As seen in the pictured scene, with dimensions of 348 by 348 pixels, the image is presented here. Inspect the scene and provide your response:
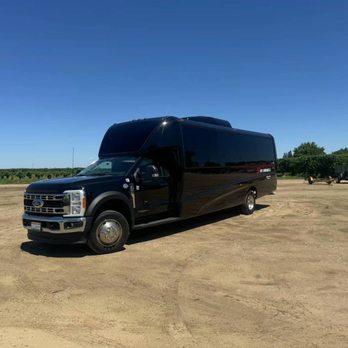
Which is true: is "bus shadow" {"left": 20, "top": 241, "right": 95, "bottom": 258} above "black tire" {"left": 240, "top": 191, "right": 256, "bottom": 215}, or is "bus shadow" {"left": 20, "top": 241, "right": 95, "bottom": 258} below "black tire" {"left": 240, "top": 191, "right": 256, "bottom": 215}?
below

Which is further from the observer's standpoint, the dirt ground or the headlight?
the headlight

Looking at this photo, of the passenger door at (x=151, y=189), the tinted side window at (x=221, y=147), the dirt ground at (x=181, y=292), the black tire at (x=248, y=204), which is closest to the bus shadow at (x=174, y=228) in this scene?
the dirt ground at (x=181, y=292)

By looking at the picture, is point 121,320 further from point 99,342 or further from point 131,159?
point 131,159

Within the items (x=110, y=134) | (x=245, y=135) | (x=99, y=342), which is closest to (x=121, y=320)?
(x=99, y=342)

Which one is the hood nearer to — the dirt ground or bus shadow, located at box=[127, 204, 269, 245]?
the dirt ground

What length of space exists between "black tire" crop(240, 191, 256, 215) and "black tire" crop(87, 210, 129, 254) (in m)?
6.31

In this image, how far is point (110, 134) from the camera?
10.2 meters

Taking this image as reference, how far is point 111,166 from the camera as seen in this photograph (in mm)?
8984

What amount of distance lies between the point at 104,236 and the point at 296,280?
12.4 feet

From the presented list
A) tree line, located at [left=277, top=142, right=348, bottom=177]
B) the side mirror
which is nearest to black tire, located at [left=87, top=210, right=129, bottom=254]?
the side mirror

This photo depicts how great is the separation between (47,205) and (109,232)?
1.32 m

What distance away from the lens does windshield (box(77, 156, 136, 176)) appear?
8.69 m

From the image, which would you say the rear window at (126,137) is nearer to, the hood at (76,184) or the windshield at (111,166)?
the windshield at (111,166)

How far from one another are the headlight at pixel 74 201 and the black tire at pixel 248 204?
7331 millimetres
